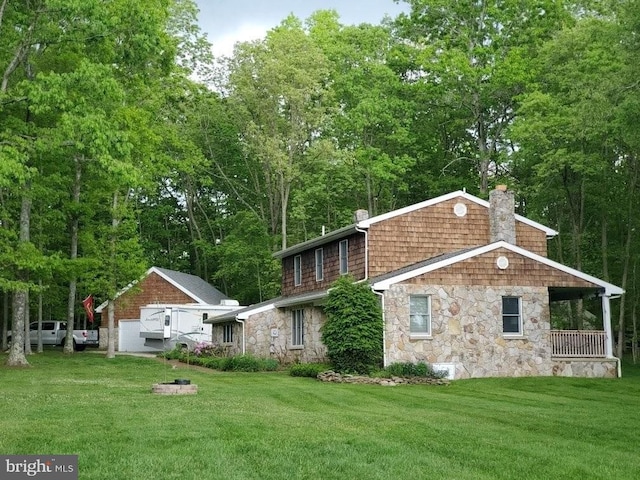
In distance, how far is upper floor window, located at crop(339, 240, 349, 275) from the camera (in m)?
27.6

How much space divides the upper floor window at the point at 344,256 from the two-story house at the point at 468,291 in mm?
35

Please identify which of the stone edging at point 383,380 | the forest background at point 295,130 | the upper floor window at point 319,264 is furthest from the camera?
the upper floor window at point 319,264

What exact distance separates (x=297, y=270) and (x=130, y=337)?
15968 mm

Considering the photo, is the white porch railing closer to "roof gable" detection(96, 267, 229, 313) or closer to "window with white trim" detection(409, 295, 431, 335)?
"window with white trim" detection(409, 295, 431, 335)

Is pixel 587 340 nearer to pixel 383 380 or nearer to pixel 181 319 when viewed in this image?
pixel 383 380

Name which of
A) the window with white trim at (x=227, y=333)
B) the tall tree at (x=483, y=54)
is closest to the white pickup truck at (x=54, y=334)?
the window with white trim at (x=227, y=333)

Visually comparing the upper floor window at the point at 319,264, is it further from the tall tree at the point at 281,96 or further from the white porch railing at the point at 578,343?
the tall tree at the point at 281,96

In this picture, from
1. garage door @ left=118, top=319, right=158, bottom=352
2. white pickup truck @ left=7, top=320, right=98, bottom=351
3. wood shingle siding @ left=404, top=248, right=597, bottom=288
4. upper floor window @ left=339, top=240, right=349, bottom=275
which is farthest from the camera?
white pickup truck @ left=7, top=320, right=98, bottom=351

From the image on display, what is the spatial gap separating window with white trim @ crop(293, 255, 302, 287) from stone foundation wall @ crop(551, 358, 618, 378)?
444 inches

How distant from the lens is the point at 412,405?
15.1 m

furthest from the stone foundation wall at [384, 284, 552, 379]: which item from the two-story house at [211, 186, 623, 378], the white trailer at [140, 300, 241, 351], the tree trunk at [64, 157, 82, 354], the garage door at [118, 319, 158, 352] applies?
the garage door at [118, 319, 158, 352]

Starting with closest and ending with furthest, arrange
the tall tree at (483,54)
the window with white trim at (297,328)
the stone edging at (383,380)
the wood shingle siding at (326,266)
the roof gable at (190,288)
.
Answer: the stone edging at (383,380)
the wood shingle siding at (326,266)
the window with white trim at (297,328)
the tall tree at (483,54)
the roof gable at (190,288)

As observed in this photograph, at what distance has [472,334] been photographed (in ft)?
77.8

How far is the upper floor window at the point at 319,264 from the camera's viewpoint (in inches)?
1179
